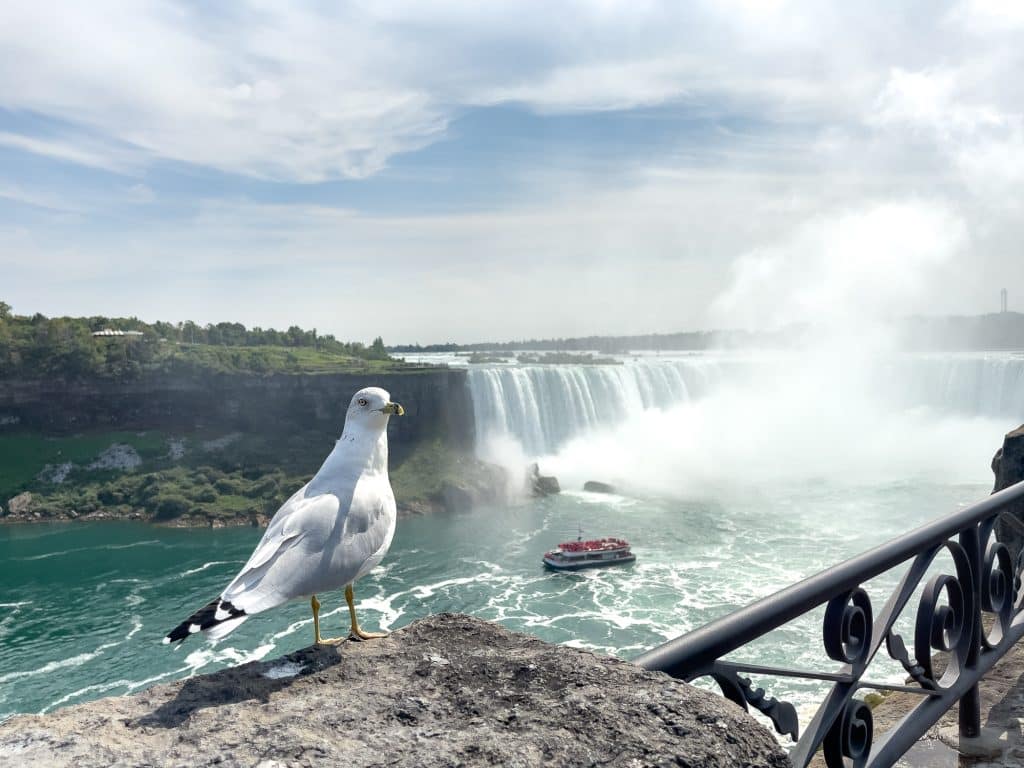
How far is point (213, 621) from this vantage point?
191 cm

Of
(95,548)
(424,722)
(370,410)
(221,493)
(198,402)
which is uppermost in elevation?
(370,410)

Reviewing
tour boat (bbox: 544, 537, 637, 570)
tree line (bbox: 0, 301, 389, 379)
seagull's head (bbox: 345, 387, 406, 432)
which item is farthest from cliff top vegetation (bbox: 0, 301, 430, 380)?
seagull's head (bbox: 345, 387, 406, 432)

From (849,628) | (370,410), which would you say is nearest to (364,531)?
(370,410)

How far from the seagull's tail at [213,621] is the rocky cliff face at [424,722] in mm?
210

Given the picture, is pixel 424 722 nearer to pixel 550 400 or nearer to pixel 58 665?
pixel 58 665

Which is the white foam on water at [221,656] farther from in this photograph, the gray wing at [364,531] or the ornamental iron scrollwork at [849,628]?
the ornamental iron scrollwork at [849,628]

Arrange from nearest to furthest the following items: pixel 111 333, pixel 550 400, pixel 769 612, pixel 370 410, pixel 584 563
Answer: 1. pixel 769 612
2. pixel 370 410
3. pixel 584 563
4. pixel 550 400
5. pixel 111 333

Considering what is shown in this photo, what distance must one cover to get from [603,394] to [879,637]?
47938 millimetres

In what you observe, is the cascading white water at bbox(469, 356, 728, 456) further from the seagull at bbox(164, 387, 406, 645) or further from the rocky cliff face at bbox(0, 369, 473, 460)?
the seagull at bbox(164, 387, 406, 645)

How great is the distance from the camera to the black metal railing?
163 centimetres

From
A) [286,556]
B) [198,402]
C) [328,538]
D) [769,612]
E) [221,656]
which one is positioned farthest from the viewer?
[198,402]

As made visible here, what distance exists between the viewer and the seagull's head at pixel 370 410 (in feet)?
9.60

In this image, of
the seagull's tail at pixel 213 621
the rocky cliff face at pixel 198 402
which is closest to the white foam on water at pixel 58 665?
the seagull's tail at pixel 213 621

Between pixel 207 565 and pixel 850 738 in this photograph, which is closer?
pixel 850 738
